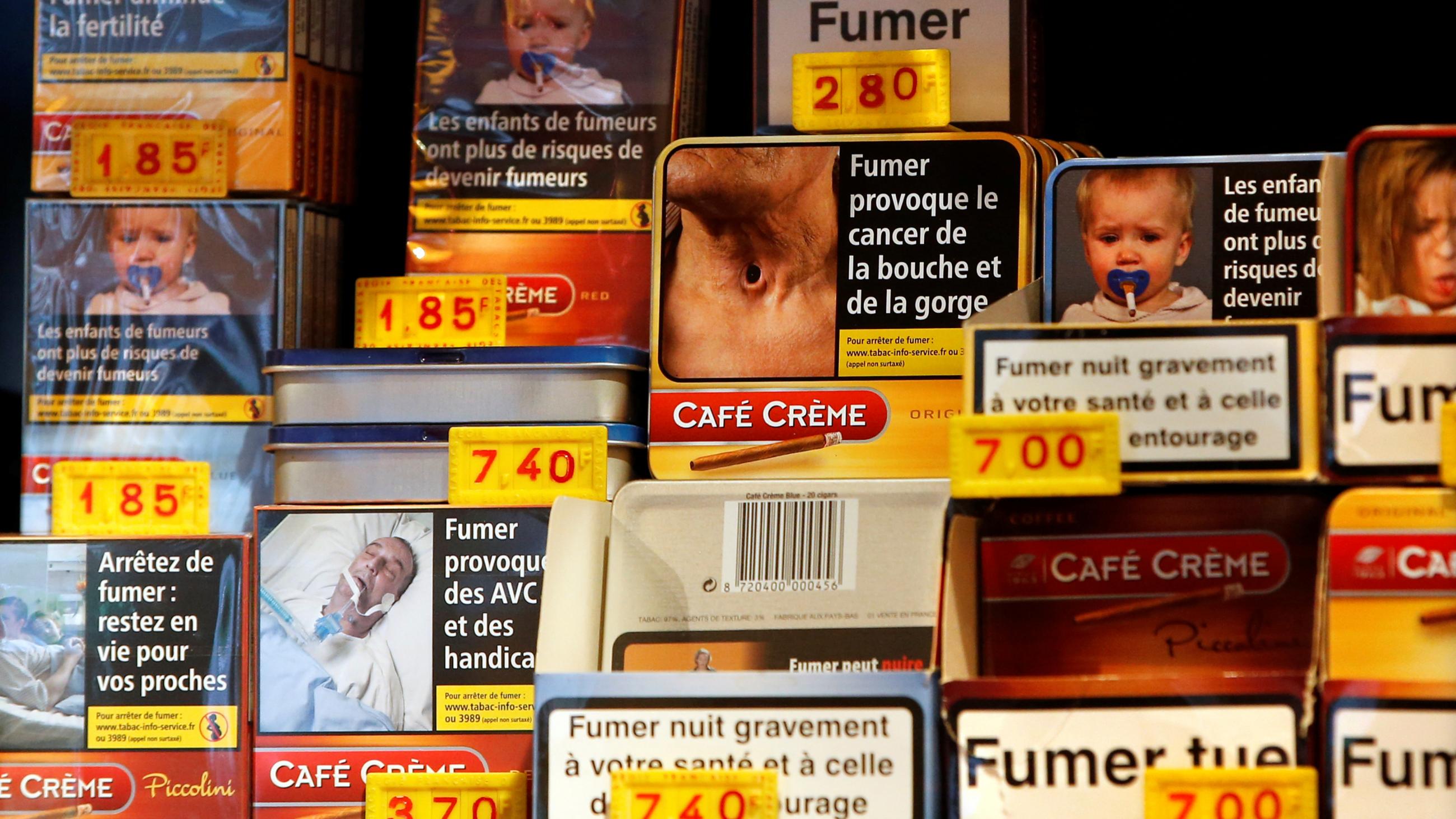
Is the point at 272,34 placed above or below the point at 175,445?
above

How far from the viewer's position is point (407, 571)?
1668mm

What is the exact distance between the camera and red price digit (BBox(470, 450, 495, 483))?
1701 mm

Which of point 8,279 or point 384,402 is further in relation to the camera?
point 8,279

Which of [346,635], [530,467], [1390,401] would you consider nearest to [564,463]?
[530,467]

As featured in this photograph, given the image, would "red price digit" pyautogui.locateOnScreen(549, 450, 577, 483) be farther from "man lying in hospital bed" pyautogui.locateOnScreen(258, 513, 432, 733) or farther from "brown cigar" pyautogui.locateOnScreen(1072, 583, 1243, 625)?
"brown cigar" pyautogui.locateOnScreen(1072, 583, 1243, 625)

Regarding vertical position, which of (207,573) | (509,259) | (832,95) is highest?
(832,95)

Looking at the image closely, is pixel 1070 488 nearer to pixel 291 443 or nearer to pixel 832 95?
pixel 832 95

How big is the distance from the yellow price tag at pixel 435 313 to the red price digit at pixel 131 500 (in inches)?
12.4

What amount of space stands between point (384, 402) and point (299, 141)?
50 centimetres

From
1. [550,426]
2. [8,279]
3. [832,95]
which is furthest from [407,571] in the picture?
[8,279]

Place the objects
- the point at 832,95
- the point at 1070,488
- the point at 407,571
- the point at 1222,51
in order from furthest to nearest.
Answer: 1. the point at 1222,51
2. the point at 832,95
3. the point at 407,571
4. the point at 1070,488

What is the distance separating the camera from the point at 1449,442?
109cm

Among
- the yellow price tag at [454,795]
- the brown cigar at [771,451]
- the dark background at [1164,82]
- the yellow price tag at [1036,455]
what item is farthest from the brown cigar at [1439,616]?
the dark background at [1164,82]

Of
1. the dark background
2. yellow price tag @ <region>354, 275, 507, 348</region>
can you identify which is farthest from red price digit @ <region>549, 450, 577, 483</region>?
the dark background
